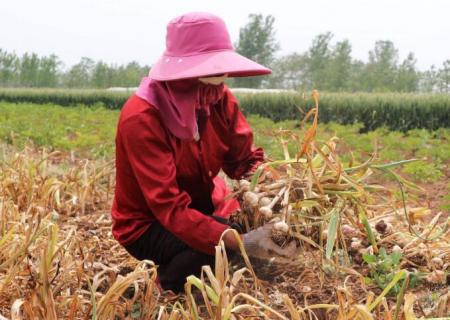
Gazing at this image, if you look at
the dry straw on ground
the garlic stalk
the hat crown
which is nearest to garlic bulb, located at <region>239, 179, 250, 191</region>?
the dry straw on ground

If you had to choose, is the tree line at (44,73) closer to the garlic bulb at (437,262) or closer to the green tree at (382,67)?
the green tree at (382,67)

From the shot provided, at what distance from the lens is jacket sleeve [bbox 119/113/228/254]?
6.58 ft

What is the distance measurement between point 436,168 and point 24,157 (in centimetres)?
416

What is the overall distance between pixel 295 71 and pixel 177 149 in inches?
1903

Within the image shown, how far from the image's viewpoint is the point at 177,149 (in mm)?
2168

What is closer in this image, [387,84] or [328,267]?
[328,267]

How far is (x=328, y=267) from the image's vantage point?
2.20m

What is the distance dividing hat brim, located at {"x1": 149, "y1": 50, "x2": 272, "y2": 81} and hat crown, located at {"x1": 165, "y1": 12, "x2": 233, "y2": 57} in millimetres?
24

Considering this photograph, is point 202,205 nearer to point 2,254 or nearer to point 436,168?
point 2,254

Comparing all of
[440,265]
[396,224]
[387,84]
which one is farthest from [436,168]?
[387,84]

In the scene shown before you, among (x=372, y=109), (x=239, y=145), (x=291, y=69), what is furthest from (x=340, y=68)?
(x=239, y=145)

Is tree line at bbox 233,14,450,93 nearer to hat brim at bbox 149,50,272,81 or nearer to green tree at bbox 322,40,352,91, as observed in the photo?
green tree at bbox 322,40,352,91

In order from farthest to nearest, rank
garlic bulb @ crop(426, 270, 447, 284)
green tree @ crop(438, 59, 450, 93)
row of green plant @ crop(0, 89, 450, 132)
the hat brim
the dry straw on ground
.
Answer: green tree @ crop(438, 59, 450, 93) < row of green plant @ crop(0, 89, 450, 132) < garlic bulb @ crop(426, 270, 447, 284) < the hat brim < the dry straw on ground

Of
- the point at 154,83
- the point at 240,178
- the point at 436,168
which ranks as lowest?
the point at 436,168
